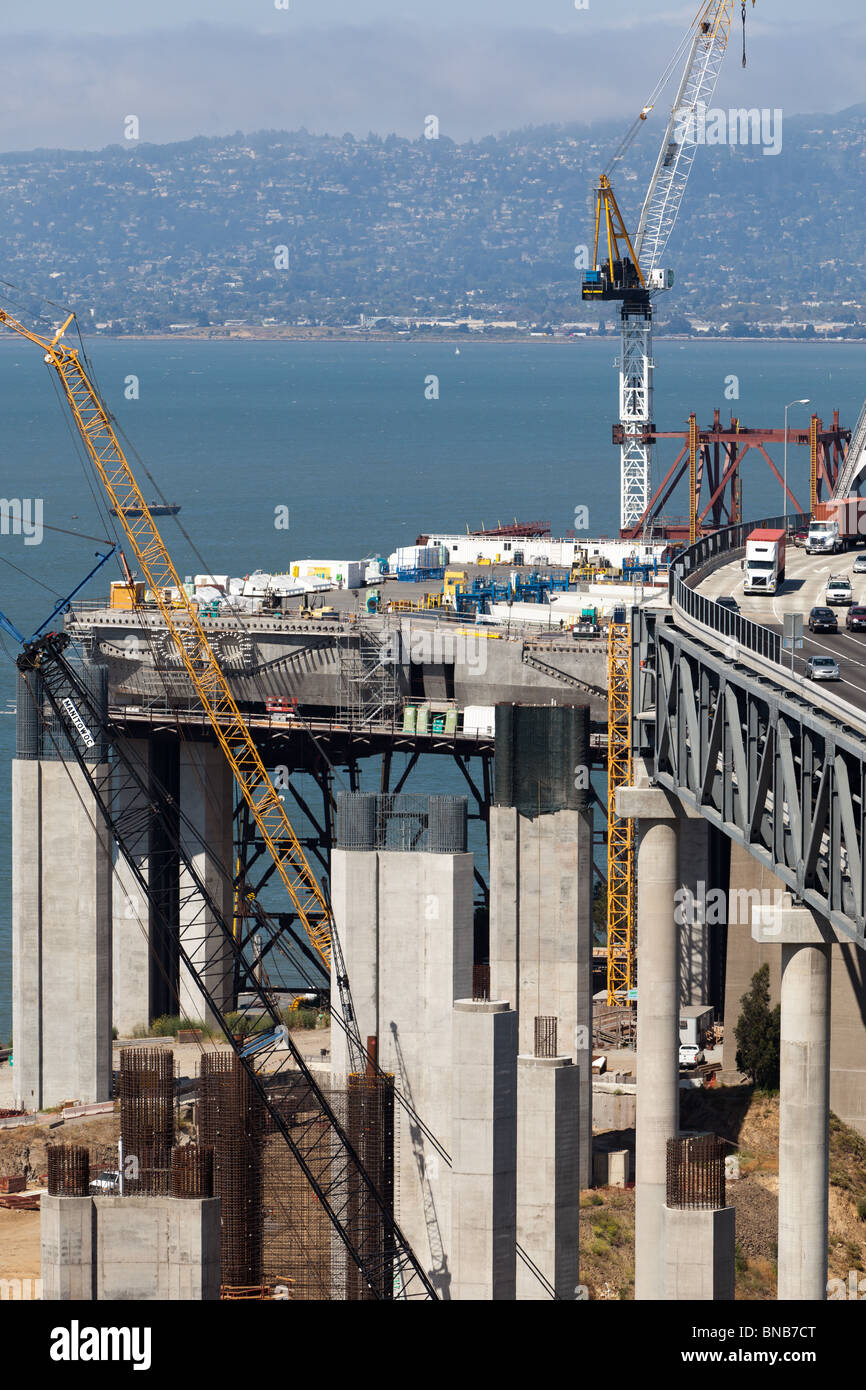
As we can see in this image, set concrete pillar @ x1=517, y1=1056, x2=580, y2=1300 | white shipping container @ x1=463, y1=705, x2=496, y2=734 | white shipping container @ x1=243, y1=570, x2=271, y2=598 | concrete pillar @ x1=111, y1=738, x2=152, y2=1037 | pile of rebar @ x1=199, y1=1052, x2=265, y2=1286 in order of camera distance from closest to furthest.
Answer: concrete pillar @ x1=517, y1=1056, x2=580, y2=1300
pile of rebar @ x1=199, y1=1052, x2=265, y2=1286
white shipping container @ x1=463, y1=705, x2=496, y2=734
concrete pillar @ x1=111, y1=738, x2=152, y2=1037
white shipping container @ x1=243, y1=570, x2=271, y2=598

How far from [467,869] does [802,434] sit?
92095mm

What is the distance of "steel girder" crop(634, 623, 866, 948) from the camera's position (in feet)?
123

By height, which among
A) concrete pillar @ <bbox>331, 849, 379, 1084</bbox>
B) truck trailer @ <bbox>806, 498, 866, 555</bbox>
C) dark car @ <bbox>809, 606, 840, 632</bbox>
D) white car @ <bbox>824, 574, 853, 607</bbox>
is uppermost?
truck trailer @ <bbox>806, 498, 866, 555</bbox>

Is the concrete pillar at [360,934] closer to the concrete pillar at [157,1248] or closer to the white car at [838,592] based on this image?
the white car at [838,592]

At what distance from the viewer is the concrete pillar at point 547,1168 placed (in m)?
45.7

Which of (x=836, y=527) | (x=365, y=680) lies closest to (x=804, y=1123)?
(x=836, y=527)

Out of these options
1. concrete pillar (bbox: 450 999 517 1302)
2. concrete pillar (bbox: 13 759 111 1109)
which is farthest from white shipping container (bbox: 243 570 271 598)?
concrete pillar (bbox: 450 999 517 1302)

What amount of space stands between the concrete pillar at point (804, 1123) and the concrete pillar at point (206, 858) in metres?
52.3

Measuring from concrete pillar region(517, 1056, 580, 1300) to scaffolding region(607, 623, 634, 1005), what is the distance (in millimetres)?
35851

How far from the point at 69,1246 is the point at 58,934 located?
42744 mm

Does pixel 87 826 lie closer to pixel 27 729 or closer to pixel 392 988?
pixel 27 729

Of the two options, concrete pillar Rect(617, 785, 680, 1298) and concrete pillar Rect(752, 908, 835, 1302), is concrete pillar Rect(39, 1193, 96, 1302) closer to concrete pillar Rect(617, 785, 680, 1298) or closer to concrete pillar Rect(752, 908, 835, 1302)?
concrete pillar Rect(752, 908, 835, 1302)
